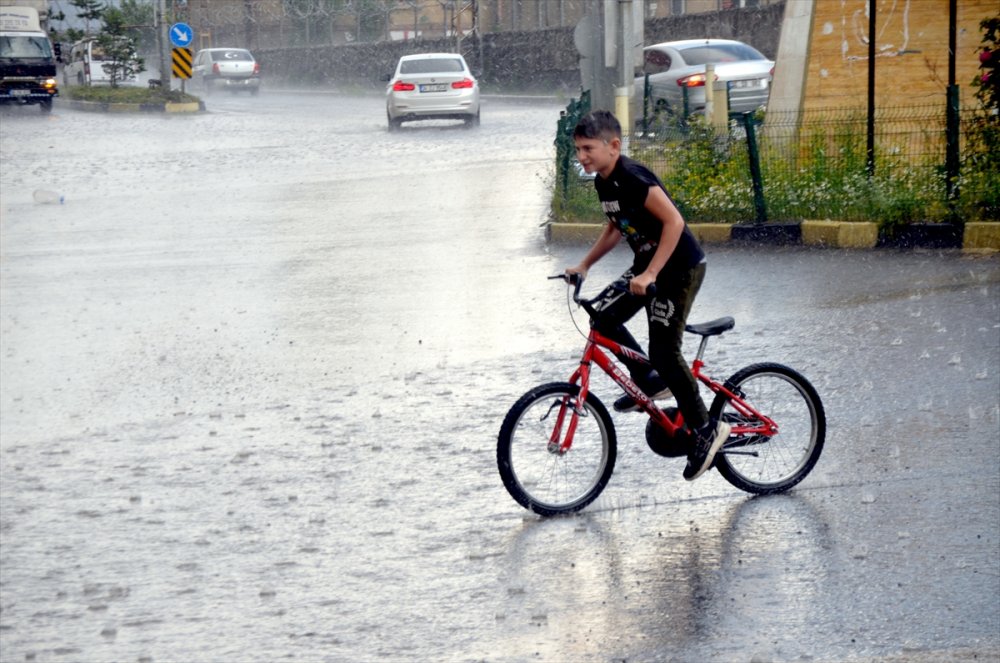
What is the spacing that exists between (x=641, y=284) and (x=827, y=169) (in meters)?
8.81

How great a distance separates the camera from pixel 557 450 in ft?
20.5

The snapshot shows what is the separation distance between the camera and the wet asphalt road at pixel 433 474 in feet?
16.2

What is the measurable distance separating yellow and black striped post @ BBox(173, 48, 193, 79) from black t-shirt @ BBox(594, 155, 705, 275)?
135ft

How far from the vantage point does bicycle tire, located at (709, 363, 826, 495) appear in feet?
20.9

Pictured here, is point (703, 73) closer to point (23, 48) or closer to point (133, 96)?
point (133, 96)

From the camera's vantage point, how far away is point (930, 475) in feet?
21.0

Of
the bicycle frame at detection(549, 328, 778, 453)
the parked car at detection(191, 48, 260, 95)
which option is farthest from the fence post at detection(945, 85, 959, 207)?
the parked car at detection(191, 48, 260, 95)

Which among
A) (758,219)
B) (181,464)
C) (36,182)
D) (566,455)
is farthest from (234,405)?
(36,182)

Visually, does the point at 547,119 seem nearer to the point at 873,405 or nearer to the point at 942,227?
the point at 942,227

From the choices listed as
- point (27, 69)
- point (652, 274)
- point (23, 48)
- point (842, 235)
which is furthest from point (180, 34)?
point (652, 274)

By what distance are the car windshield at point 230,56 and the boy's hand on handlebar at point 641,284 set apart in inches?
2225

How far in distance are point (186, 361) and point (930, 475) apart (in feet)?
16.7

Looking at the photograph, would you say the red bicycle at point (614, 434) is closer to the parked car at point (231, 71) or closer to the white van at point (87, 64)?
the white van at point (87, 64)

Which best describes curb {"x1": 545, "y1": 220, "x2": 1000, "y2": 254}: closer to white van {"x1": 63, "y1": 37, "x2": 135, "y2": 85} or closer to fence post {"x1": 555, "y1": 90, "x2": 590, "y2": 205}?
fence post {"x1": 555, "y1": 90, "x2": 590, "y2": 205}
